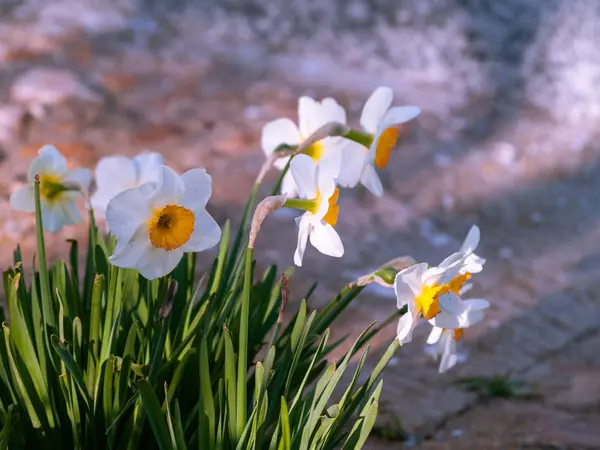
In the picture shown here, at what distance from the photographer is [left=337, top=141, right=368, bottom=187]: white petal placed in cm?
98

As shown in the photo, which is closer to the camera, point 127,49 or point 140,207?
point 140,207

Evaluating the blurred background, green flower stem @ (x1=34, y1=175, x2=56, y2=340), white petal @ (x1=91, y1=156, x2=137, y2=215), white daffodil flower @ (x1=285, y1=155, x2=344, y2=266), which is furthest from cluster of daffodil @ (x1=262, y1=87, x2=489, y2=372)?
the blurred background

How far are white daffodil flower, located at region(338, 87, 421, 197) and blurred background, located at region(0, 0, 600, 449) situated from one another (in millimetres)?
773

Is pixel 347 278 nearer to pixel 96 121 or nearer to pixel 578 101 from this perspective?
pixel 96 121

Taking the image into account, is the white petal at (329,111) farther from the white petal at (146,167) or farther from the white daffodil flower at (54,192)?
the white daffodil flower at (54,192)

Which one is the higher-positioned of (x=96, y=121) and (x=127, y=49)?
(x=127, y=49)

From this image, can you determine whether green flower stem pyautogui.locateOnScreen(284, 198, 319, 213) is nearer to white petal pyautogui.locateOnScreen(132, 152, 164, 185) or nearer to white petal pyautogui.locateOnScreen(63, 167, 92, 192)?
white petal pyautogui.locateOnScreen(132, 152, 164, 185)

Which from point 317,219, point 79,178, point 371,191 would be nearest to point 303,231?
point 317,219

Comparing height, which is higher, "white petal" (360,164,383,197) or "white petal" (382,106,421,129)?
"white petal" (382,106,421,129)

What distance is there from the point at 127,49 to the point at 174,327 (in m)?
3.00

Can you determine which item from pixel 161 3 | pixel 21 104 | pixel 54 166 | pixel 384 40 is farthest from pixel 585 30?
pixel 54 166

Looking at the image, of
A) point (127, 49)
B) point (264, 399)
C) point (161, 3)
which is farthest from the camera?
point (161, 3)

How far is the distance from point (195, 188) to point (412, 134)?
2905 mm

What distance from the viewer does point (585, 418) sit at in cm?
169
